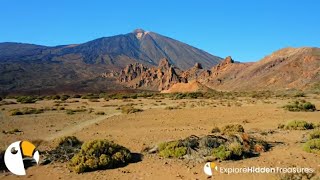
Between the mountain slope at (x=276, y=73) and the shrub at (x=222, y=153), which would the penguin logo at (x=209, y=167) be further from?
the mountain slope at (x=276, y=73)

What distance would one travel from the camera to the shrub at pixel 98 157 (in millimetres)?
11000

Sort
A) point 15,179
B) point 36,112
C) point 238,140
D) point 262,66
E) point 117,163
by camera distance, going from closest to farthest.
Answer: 1. point 15,179
2. point 117,163
3. point 238,140
4. point 36,112
5. point 262,66

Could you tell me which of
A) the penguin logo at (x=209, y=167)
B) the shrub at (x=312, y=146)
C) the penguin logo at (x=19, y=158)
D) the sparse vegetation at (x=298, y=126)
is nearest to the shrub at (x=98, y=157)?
the penguin logo at (x=19, y=158)

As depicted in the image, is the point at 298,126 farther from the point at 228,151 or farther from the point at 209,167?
the point at 209,167

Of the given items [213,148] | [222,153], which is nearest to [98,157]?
[213,148]

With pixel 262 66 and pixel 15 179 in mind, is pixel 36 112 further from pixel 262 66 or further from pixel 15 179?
pixel 262 66

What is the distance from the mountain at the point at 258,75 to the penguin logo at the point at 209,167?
73475 millimetres

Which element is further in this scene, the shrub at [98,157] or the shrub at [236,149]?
the shrub at [236,149]

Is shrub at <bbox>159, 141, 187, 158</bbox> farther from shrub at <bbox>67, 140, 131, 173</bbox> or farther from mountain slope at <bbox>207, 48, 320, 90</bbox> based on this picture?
mountain slope at <bbox>207, 48, 320, 90</bbox>

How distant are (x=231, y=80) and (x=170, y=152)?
334 feet

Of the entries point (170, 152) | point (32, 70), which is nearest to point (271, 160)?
point (170, 152)

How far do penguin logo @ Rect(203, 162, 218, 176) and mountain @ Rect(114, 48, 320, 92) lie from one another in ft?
241

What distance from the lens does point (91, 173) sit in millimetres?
10797

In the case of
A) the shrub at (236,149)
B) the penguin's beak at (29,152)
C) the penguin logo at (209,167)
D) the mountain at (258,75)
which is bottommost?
the penguin logo at (209,167)
